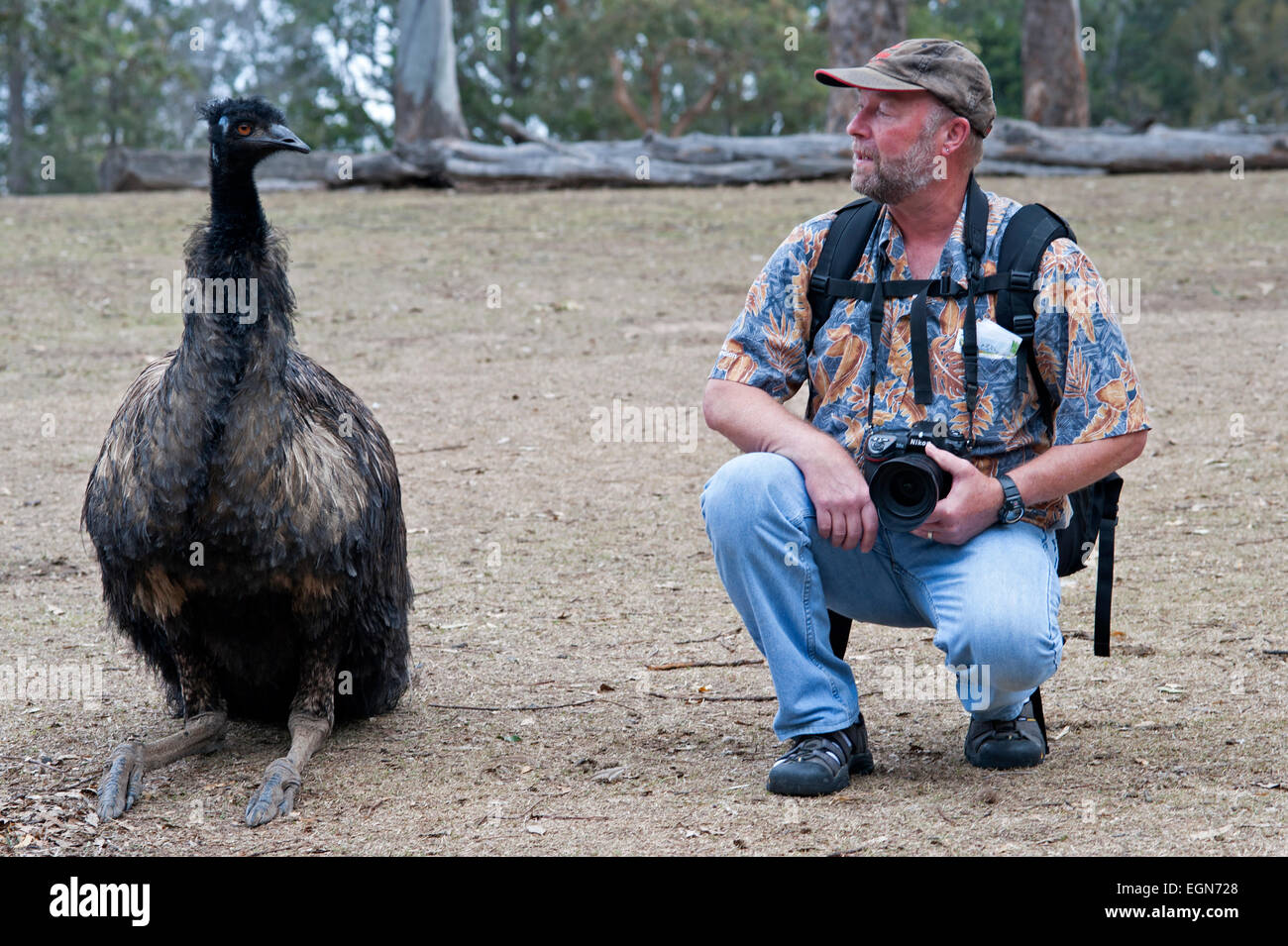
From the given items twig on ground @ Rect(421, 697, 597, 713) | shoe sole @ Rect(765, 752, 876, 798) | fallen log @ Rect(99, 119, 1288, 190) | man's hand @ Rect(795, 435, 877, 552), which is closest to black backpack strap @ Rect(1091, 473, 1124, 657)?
man's hand @ Rect(795, 435, 877, 552)

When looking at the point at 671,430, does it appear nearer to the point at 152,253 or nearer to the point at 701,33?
the point at 152,253

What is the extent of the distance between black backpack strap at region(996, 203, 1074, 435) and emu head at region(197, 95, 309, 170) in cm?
174

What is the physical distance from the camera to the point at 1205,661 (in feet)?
14.7

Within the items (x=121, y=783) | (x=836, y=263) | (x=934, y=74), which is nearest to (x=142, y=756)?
(x=121, y=783)

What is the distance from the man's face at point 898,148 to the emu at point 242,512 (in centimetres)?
140

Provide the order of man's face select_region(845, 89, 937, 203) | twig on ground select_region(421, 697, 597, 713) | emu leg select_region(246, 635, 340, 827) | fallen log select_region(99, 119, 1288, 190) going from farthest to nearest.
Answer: fallen log select_region(99, 119, 1288, 190) → twig on ground select_region(421, 697, 597, 713) → emu leg select_region(246, 635, 340, 827) → man's face select_region(845, 89, 937, 203)

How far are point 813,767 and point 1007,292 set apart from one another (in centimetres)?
118

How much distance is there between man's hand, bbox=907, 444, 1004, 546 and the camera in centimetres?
342

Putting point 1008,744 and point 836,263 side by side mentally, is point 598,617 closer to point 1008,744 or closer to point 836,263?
Answer: point 1008,744

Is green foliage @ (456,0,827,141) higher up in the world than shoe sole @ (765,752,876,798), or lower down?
higher up

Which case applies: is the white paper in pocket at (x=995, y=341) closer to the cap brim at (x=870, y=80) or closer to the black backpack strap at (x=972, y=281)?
the black backpack strap at (x=972, y=281)

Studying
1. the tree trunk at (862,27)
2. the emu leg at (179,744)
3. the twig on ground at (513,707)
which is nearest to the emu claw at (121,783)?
the emu leg at (179,744)

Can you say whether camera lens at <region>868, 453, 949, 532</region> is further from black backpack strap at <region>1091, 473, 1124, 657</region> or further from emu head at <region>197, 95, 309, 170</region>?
emu head at <region>197, 95, 309, 170</region>

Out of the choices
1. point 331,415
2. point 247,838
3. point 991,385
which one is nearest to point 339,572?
point 331,415
